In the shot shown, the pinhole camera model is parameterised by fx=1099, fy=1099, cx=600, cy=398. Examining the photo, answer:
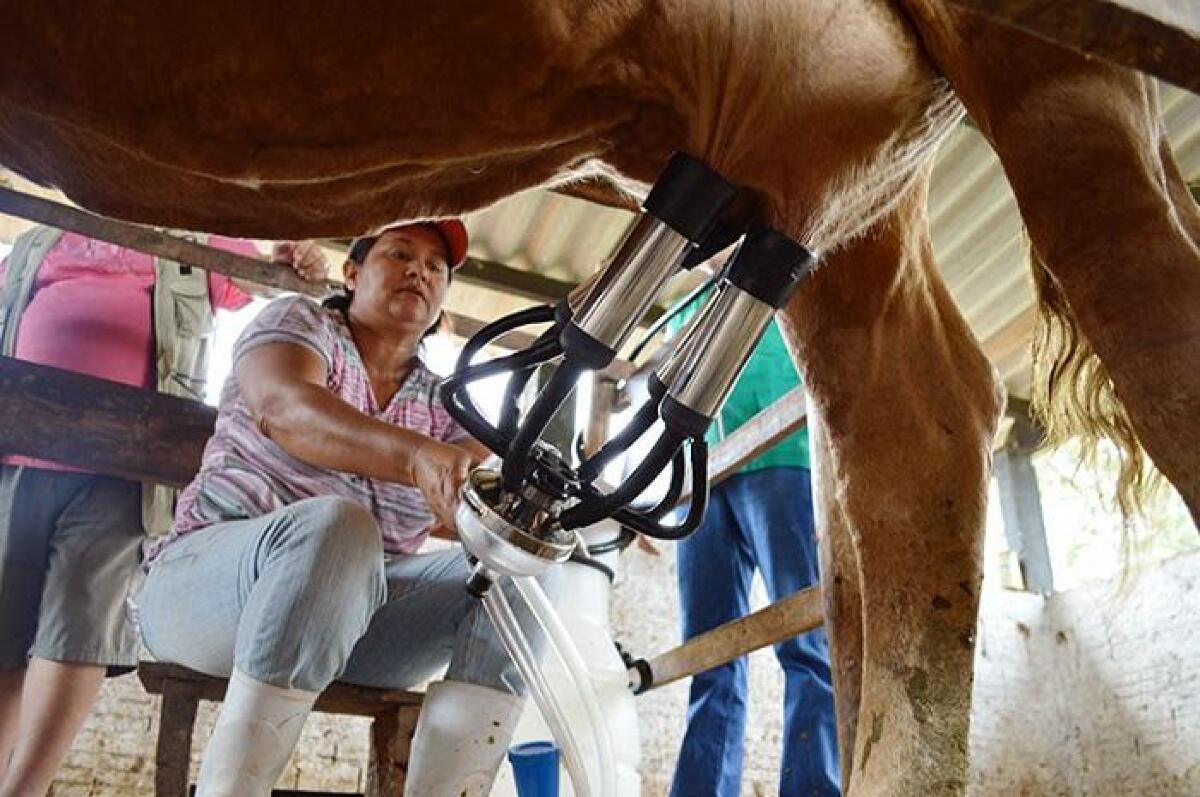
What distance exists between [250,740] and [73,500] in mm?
945

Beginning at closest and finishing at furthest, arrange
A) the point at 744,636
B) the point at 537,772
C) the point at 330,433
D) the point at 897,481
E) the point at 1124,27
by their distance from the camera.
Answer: the point at 1124,27, the point at 897,481, the point at 330,433, the point at 537,772, the point at 744,636

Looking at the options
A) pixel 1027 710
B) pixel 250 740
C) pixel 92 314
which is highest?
pixel 92 314

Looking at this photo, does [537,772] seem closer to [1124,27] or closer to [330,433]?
[330,433]

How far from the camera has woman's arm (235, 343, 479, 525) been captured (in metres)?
1.35

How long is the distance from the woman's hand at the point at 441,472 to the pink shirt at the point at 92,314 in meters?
0.98

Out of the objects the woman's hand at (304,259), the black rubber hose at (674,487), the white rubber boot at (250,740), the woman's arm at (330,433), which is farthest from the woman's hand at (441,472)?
the woman's hand at (304,259)

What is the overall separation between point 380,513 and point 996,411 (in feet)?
3.28

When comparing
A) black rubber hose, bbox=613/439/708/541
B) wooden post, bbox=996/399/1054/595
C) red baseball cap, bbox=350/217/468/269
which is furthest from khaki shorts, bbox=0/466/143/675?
wooden post, bbox=996/399/1054/595

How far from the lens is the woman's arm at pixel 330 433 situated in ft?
4.42

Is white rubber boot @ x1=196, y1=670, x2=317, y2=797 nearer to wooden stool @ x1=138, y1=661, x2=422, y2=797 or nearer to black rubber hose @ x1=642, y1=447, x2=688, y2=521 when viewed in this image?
wooden stool @ x1=138, y1=661, x2=422, y2=797

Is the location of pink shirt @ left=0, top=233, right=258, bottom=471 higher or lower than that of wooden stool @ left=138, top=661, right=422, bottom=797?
higher

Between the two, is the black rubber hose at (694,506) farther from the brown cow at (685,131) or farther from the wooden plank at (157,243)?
the wooden plank at (157,243)

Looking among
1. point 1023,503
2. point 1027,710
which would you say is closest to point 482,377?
point 1027,710

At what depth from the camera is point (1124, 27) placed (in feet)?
1.85
